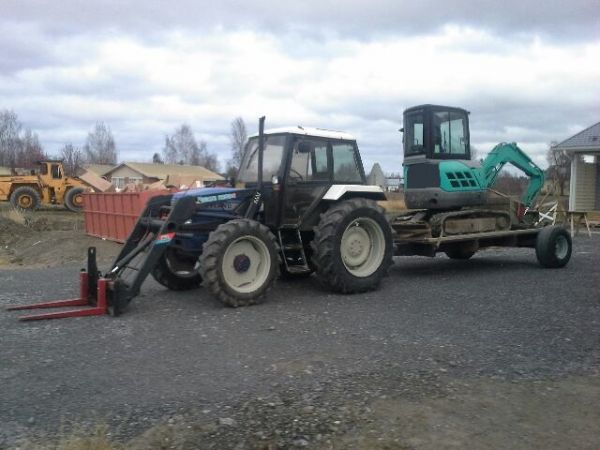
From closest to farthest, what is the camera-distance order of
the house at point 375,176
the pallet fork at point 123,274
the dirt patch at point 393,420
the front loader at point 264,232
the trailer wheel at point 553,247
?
1. the dirt patch at point 393,420
2. the pallet fork at point 123,274
3. the front loader at point 264,232
4. the house at point 375,176
5. the trailer wheel at point 553,247

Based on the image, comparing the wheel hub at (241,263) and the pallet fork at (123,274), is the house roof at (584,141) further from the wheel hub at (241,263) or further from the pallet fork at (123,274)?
the pallet fork at (123,274)

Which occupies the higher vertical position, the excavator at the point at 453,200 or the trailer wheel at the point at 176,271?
the excavator at the point at 453,200

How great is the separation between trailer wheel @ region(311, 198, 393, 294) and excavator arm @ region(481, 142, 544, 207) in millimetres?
3304

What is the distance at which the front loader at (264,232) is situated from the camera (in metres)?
7.63

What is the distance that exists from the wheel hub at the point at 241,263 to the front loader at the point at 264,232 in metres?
0.01

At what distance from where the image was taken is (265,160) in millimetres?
8977

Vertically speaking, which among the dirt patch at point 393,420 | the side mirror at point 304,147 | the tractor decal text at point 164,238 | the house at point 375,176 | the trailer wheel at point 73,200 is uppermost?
the side mirror at point 304,147

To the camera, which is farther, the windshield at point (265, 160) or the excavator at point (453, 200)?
the excavator at point (453, 200)

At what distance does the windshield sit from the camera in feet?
28.8

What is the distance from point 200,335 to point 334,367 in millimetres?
1775

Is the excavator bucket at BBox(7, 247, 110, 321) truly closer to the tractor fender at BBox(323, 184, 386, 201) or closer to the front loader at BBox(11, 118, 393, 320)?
the front loader at BBox(11, 118, 393, 320)

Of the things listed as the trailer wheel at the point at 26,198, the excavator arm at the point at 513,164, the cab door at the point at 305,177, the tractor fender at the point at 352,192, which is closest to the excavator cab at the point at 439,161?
the excavator arm at the point at 513,164

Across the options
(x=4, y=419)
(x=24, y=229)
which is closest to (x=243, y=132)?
(x=24, y=229)

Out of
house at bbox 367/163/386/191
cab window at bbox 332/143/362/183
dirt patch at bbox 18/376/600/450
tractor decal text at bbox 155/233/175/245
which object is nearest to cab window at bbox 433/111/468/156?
house at bbox 367/163/386/191
